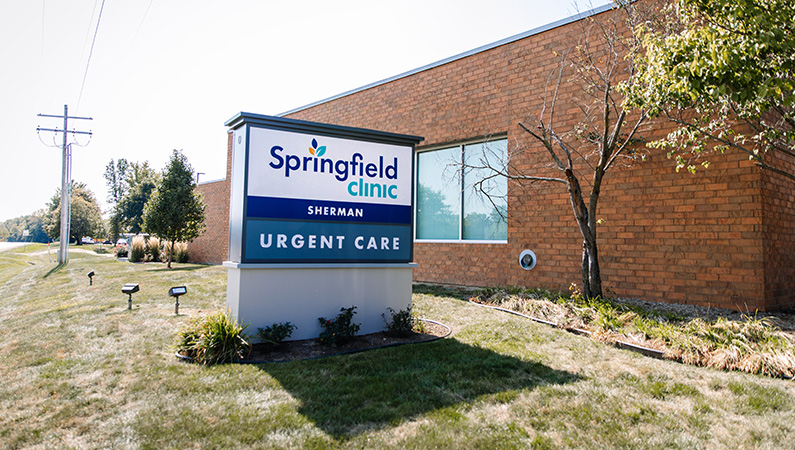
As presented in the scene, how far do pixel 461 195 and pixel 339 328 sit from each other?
6689 millimetres

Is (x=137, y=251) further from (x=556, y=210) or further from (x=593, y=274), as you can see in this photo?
(x=593, y=274)

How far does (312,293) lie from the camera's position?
593 cm

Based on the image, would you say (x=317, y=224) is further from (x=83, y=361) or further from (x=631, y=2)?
(x=631, y=2)

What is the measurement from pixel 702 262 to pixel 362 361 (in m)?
6.35

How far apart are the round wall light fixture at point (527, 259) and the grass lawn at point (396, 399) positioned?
12.8 feet

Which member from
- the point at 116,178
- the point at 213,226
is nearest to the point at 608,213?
the point at 213,226

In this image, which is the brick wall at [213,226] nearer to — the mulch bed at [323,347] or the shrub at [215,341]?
the shrub at [215,341]

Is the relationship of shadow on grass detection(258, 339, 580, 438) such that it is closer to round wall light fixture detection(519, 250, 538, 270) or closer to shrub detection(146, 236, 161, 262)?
round wall light fixture detection(519, 250, 538, 270)

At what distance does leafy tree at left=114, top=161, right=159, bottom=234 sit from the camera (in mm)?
43759

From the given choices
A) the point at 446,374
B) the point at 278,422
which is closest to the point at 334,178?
the point at 446,374

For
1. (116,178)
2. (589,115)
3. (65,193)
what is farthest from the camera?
(116,178)

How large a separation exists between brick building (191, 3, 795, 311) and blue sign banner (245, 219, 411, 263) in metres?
4.34

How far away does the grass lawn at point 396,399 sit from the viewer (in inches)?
126

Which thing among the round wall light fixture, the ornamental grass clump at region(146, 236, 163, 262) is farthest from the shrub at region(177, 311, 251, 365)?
the ornamental grass clump at region(146, 236, 163, 262)
